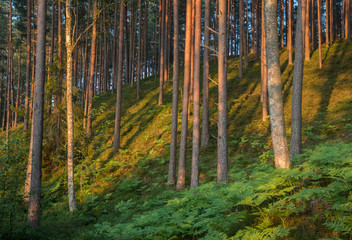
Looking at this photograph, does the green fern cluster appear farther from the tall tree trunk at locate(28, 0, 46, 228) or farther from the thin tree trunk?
the tall tree trunk at locate(28, 0, 46, 228)

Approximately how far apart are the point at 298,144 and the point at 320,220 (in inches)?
269

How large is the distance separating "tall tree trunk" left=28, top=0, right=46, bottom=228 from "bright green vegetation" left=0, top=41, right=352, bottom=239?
48cm

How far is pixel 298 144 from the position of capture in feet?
35.4

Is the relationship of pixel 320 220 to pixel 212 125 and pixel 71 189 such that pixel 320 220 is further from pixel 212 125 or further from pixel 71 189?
pixel 212 125

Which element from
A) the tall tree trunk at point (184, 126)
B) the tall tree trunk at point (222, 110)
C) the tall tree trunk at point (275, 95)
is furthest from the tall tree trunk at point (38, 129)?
the tall tree trunk at point (275, 95)

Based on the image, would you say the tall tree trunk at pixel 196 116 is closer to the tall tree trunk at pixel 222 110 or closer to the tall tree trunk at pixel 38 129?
the tall tree trunk at pixel 222 110

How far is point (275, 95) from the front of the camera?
7.02m

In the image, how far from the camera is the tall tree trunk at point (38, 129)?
375 inches

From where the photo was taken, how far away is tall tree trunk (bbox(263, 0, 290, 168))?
6906 millimetres

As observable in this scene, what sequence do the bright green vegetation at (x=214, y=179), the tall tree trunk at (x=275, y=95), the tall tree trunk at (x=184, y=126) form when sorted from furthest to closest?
the tall tree trunk at (x=184, y=126) < the tall tree trunk at (x=275, y=95) < the bright green vegetation at (x=214, y=179)

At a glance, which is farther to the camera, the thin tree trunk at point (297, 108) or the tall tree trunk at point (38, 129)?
the thin tree trunk at point (297, 108)

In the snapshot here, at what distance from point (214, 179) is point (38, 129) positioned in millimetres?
7649

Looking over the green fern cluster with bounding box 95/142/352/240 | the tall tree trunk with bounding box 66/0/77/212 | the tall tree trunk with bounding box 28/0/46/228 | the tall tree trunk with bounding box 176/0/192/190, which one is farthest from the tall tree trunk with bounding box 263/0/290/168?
the tall tree trunk with bounding box 66/0/77/212

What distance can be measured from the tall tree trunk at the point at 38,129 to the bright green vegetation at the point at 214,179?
481 millimetres
